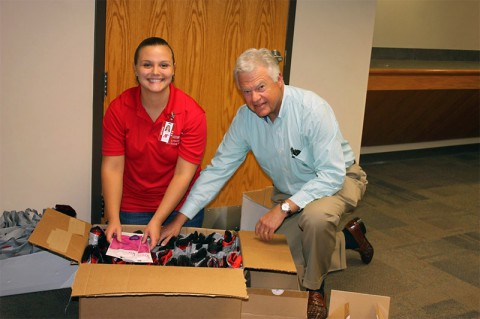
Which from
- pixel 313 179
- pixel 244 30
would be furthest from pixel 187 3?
pixel 313 179

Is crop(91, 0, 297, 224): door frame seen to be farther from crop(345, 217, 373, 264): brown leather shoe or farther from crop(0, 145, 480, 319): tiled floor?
crop(345, 217, 373, 264): brown leather shoe

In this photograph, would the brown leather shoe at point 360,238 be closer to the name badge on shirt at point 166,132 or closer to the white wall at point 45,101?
the name badge on shirt at point 166,132

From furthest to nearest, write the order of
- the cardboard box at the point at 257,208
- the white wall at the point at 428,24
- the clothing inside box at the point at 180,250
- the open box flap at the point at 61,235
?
the white wall at the point at 428,24 → the cardboard box at the point at 257,208 → the clothing inside box at the point at 180,250 → the open box flap at the point at 61,235

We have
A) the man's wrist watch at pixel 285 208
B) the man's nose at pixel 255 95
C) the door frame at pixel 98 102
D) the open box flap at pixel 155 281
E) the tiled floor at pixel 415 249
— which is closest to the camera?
the open box flap at pixel 155 281

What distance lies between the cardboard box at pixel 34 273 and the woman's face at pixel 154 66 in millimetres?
806

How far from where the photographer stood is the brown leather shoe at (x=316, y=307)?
7.39 feet

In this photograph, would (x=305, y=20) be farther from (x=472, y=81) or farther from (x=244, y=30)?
(x=472, y=81)

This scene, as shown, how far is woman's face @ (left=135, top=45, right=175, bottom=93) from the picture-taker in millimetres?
2225

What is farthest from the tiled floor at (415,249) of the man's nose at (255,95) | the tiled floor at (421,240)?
the man's nose at (255,95)

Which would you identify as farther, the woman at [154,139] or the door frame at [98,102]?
the door frame at [98,102]

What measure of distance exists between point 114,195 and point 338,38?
1.94m

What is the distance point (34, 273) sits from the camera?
2.34 meters

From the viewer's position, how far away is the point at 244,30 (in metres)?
3.27

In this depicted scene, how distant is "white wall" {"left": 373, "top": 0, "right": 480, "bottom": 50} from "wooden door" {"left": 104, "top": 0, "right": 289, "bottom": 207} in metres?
1.99
